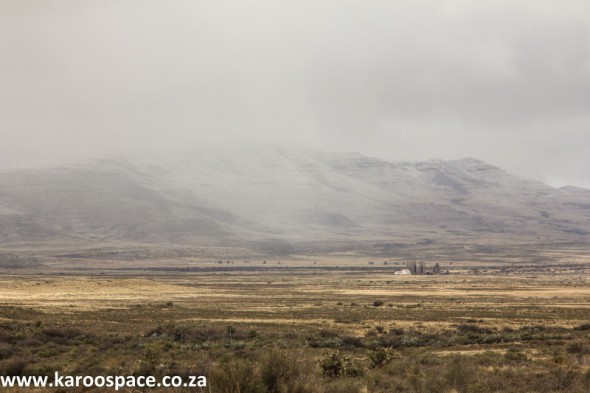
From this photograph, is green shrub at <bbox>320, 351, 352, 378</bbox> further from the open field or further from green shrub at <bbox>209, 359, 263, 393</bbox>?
Result: green shrub at <bbox>209, 359, 263, 393</bbox>

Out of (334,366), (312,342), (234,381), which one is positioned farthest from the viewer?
(312,342)

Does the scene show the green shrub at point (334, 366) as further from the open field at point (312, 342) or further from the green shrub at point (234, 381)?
the green shrub at point (234, 381)

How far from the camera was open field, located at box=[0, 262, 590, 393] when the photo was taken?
17.5m

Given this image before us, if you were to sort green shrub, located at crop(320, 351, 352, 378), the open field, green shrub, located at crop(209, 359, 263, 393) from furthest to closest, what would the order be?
green shrub, located at crop(320, 351, 352, 378) → the open field → green shrub, located at crop(209, 359, 263, 393)

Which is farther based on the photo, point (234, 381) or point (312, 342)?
point (312, 342)

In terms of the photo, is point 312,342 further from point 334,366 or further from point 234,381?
point 234,381

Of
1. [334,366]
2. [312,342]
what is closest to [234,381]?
[334,366]

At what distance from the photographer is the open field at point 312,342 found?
17516mm

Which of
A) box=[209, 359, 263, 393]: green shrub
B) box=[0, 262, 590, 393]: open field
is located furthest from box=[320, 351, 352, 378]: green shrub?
box=[209, 359, 263, 393]: green shrub

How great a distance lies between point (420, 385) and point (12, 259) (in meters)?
170

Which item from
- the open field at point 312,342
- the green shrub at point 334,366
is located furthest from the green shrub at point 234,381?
the green shrub at point 334,366

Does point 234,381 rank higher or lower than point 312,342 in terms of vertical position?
higher

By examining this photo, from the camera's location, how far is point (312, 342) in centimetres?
2945

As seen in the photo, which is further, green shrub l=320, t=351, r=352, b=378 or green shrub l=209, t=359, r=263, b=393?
green shrub l=320, t=351, r=352, b=378
